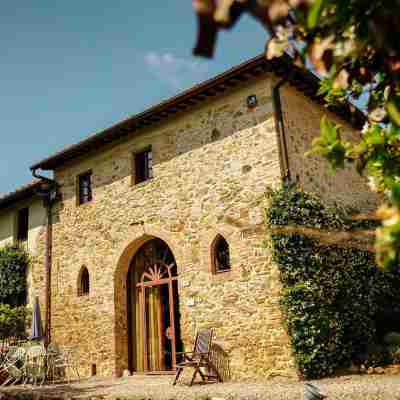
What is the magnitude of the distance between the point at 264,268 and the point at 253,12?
7.32 meters

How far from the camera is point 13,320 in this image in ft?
42.5

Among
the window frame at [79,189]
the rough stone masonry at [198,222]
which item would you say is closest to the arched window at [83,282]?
the rough stone masonry at [198,222]

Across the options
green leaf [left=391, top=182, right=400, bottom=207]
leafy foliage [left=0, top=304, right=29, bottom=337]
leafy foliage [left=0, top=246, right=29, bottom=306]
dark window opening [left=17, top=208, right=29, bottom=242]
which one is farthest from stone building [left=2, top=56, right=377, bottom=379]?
green leaf [left=391, top=182, right=400, bottom=207]

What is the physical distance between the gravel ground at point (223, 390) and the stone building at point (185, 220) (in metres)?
0.80

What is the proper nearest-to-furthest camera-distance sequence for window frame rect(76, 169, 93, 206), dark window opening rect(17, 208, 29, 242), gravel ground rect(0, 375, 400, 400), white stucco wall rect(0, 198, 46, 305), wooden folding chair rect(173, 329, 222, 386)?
gravel ground rect(0, 375, 400, 400), wooden folding chair rect(173, 329, 222, 386), window frame rect(76, 169, 93, 206), white stucco wall rect(0, 198, 46, 305), dark window opening rect(17, 208, 29, 242)

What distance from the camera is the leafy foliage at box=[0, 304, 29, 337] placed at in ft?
42.2

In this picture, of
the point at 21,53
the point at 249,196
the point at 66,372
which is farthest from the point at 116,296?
the point at 21,53

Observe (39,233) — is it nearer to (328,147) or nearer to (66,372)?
(66,372)

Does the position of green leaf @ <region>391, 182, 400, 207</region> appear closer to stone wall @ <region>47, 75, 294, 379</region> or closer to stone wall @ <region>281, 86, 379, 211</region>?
stone wall @ <region>47, 75, 294, 379</region>

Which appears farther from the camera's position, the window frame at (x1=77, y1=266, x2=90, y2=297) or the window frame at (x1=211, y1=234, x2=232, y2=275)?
the window frame at (x1=77, y1=266, x2=90, y2=297)

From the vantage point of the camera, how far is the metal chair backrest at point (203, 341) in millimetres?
8520

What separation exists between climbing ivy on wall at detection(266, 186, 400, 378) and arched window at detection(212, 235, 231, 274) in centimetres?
120

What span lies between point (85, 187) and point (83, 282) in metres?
2.55

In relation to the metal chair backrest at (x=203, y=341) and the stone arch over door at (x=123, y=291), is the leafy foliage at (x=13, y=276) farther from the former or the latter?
the metal chair backrest at (x=203, y=341)
